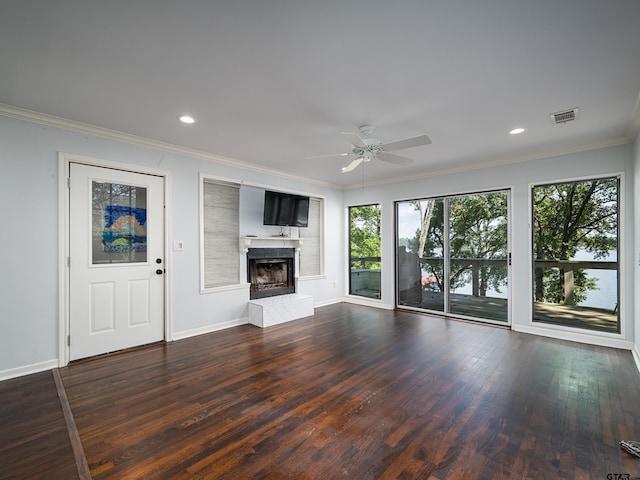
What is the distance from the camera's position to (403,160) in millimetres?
3492

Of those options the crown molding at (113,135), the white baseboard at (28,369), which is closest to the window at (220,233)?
the crown molding at (113,135)

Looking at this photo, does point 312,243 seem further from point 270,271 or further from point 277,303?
point 277,303

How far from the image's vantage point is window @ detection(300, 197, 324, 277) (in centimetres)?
591

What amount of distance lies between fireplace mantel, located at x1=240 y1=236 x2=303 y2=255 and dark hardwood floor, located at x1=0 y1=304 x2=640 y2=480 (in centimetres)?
159

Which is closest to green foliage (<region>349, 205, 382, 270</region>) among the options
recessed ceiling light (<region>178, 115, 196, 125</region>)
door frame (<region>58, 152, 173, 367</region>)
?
recessed ceiling light (<region>178, 115, 196, 125</region>)

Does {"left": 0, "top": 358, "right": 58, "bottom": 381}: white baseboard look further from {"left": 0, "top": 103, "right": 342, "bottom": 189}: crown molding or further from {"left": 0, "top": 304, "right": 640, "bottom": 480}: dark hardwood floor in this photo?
{"left": 0, "top": 103, "right": 342, "bottom": 189}: crown molding

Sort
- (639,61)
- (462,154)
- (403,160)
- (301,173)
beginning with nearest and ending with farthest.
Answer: (639,61) → (403,160) → (462,154) → (301,173)

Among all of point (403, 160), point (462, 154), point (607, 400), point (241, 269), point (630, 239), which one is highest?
point (462, 154)

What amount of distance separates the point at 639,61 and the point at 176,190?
466 centimetres

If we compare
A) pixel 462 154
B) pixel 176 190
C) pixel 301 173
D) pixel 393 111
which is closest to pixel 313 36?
pixel 393 111

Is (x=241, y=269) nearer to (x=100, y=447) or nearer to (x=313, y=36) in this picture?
(x=100, y=447)

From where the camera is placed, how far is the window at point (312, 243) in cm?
591

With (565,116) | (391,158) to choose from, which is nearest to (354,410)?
(391,158)

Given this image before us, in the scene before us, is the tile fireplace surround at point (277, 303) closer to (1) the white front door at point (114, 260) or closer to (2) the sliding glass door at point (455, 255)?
(1) the white front door at point (114, 260)
